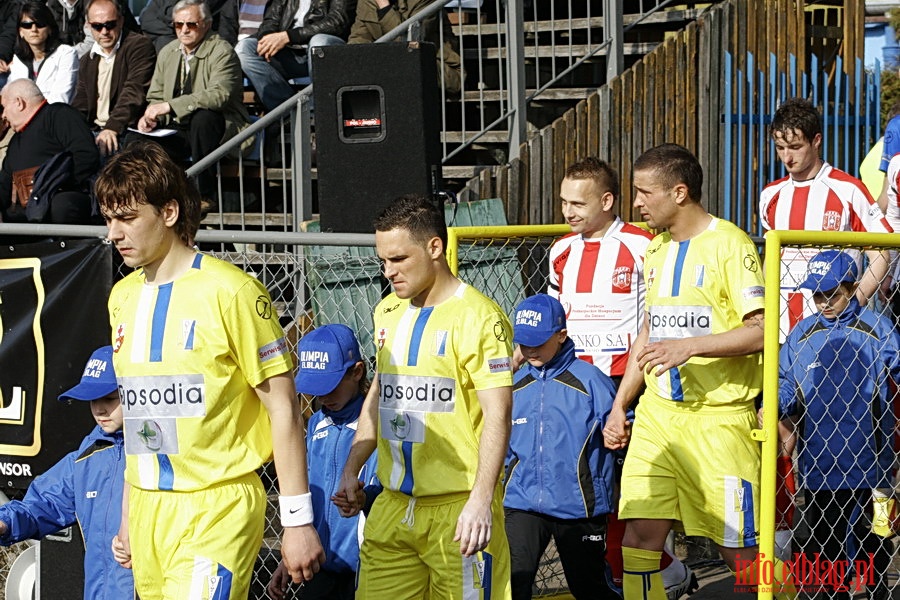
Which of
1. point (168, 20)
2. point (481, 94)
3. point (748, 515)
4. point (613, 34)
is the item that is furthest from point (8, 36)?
point (748, 515)

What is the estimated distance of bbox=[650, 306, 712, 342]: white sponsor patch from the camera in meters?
5.56

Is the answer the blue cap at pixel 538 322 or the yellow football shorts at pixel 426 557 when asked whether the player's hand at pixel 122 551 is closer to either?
the yellow football shorts at pixel 426 557

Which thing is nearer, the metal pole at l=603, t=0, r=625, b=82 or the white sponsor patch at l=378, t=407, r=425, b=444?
the white sponsor patch at l=378, t=407, r=425, b=444

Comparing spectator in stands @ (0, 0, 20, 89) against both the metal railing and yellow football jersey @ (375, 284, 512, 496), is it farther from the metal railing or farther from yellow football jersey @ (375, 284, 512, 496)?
yellow football jersey @ (375, 284, 512, 496)

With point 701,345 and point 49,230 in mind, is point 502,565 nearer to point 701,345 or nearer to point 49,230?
point 701,345

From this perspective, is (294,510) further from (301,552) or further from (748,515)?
(748,515)

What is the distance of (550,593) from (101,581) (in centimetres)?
260

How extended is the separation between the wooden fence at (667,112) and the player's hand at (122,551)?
5197mm

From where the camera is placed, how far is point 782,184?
750cm

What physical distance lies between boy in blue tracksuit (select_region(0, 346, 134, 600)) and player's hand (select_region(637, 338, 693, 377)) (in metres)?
2.13

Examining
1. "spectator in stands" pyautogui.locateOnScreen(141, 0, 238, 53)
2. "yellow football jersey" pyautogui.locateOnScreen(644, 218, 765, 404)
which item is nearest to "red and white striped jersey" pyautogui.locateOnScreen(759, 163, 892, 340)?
"yellow football jersey" pyautogui.locateOnScreen(644, 218, 765, 404)

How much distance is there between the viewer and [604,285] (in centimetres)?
666

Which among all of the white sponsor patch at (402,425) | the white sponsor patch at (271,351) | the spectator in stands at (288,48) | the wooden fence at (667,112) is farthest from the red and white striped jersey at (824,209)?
the spectator in stands at (288,48)

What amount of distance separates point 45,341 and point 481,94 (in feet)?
14.8
